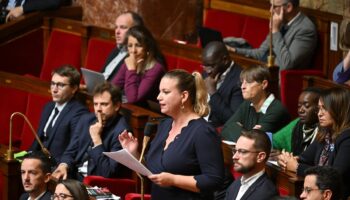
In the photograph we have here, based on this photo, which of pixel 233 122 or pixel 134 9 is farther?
pixel 134 9

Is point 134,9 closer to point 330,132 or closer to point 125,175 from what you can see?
point 125,175

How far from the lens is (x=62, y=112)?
390cm

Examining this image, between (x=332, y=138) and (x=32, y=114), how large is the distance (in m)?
1.72

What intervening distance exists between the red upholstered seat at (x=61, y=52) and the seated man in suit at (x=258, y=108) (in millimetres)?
1540

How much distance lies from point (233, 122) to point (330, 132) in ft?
2.09

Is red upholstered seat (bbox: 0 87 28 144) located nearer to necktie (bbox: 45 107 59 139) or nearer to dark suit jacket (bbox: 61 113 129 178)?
necktie (bbox: 45 107 59 139)

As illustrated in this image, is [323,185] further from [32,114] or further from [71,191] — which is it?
[32,114]

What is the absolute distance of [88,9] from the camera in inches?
209

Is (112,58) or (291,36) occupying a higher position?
(291,36)

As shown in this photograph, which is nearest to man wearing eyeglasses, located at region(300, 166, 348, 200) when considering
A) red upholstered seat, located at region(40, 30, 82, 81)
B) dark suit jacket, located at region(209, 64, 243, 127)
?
dark suit jacket, located at region(209, 64, 243, 127)

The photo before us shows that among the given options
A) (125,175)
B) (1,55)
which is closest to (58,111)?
(125,175)

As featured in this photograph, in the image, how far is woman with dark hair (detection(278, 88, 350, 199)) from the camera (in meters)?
2.91

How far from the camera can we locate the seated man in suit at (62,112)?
3873 millimetres

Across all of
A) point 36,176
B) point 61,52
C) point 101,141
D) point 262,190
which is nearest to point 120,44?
point 61,52
